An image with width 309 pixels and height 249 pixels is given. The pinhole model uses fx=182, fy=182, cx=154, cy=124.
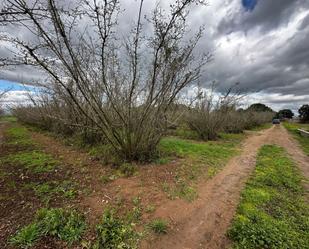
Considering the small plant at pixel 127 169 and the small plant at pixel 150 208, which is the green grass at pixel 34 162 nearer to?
the small plant at pixel 127 169

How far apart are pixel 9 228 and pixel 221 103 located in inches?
498

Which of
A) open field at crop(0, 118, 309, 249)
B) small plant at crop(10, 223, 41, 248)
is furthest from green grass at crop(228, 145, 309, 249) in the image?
small plant at crop(10, 223, 41, 248)

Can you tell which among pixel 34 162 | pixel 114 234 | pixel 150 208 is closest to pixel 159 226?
pixel 150 208

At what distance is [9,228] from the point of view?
9.11 ft

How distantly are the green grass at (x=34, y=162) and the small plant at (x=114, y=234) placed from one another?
3395 mm

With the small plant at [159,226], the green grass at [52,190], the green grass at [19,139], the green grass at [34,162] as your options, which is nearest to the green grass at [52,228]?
the green grass at [52,190]

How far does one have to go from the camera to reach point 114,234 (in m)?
2.63

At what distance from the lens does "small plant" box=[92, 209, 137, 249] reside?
246cm

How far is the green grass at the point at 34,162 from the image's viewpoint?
5.43 metres

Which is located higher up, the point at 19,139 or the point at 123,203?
the point at 123,203

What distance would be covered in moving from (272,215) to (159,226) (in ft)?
6.89

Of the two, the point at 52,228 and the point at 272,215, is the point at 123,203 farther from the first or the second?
the point at 272,215

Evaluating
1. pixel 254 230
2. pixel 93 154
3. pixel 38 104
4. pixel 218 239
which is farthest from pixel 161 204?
pixel 38 104

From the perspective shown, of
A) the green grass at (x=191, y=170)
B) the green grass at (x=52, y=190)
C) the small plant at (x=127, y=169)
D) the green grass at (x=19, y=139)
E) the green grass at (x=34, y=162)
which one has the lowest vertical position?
the green grass at (x=19, y=139)
